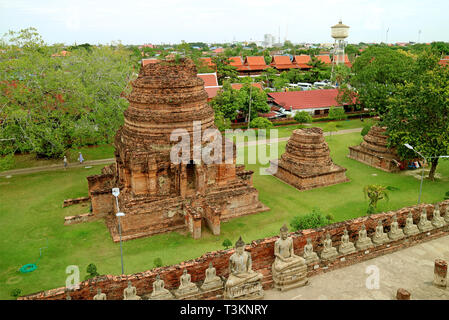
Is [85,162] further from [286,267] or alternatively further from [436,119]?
[436,119]

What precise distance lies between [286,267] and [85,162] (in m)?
22.9

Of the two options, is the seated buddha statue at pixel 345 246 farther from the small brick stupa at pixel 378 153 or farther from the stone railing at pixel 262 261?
the small brick stupa at pixel 378 153

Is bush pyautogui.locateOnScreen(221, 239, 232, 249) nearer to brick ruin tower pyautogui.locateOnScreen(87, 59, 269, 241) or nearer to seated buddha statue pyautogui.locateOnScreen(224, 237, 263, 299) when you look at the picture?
brick ruin tower pyautogui.locateOnScreen(87, 59, 269, 241)

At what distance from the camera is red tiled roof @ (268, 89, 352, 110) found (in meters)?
44.5

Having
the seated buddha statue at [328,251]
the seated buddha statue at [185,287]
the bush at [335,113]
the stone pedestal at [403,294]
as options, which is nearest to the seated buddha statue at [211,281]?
the seated buddha statue at [185,287]

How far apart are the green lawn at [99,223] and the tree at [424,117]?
2.69 m

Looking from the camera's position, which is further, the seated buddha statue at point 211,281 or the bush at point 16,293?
the bush at point 16,293

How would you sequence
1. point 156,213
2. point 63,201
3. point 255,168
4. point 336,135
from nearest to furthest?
point 156,213 < point 63,201 < point 255,168 < point 336,135

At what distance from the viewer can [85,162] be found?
95.7 feet

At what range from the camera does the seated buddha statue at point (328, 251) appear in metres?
11.3

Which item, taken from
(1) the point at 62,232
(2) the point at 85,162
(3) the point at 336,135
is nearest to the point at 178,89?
(1) the point at 62,232

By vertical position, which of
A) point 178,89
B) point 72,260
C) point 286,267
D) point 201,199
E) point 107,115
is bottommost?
point 72,260

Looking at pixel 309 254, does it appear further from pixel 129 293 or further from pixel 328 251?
pixel 129 293

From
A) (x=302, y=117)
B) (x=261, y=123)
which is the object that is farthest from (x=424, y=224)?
(x=302, y=117)
